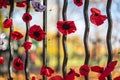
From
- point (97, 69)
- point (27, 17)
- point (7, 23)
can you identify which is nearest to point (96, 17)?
point (97, 69)

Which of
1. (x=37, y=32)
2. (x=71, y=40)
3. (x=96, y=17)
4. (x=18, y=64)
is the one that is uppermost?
(x=96, y=17)

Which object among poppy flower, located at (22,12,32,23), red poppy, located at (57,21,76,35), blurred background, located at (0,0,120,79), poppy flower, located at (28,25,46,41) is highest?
poppy flower, located at (22,12,32,23)

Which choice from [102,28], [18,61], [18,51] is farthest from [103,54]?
[18,61]

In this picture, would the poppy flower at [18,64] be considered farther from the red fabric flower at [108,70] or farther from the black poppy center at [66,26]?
the red fabric flower at [108,70]

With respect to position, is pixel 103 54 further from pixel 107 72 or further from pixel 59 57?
pixel 107 72

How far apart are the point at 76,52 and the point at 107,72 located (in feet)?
18.9

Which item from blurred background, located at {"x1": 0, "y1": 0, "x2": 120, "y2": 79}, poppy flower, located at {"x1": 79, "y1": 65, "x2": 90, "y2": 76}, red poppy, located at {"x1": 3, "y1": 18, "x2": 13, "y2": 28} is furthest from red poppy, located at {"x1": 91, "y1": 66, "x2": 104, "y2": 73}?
blurred background, located at {"x1": 0, "y1": 0, "x2": 120, "y2": 79}

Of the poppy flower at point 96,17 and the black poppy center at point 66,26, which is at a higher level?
the poppy flower at point 96,17

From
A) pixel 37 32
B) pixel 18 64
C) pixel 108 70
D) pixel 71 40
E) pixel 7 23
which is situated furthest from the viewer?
pixel 71 40

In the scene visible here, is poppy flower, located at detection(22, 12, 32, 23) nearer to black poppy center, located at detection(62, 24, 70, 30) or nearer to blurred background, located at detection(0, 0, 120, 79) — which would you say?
black poppy center, located at detection(62, 24, 70, 30)

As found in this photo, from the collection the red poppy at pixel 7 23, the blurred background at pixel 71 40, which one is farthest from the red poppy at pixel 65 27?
the blurred background at pixel 71 40

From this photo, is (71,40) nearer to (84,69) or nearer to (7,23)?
(7,23)

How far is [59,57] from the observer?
7512mm

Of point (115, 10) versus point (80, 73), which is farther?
point (115, 10)
